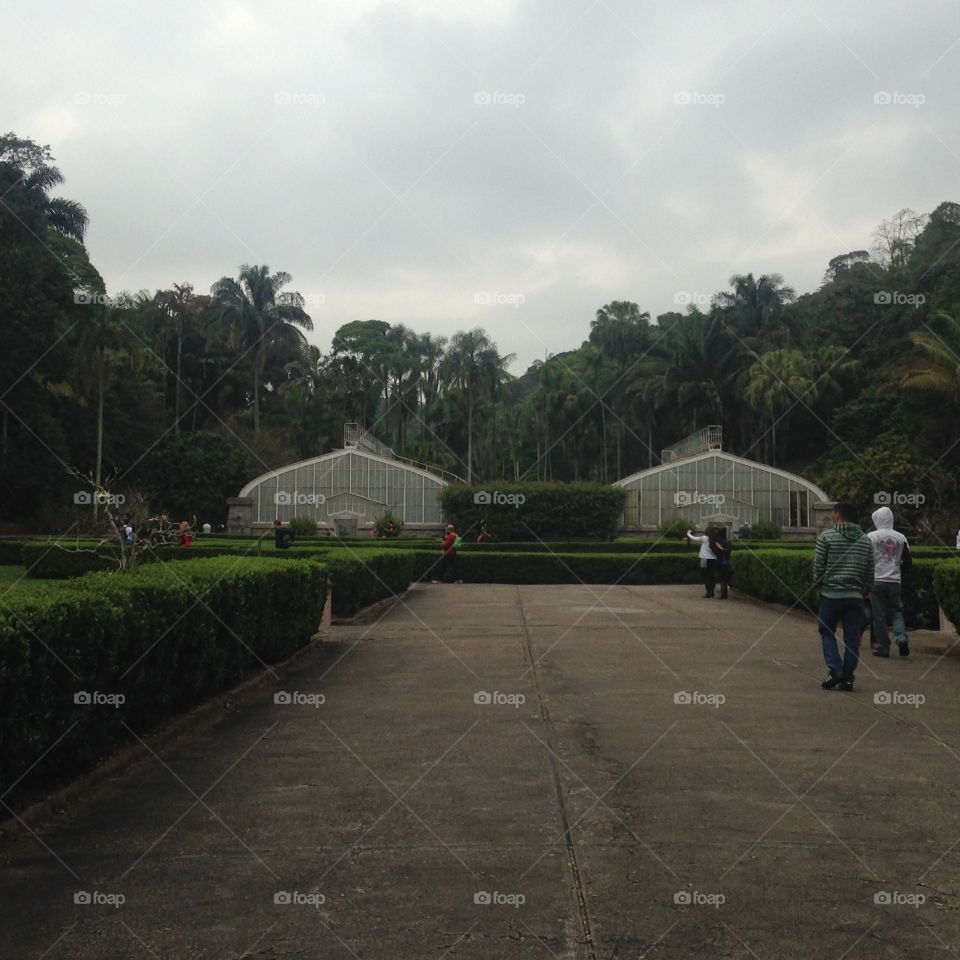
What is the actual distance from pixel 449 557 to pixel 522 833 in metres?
22.6

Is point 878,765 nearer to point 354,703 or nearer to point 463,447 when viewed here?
point 354,703

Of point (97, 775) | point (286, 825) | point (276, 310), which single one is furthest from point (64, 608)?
point (276, 310)

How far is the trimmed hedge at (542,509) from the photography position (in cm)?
4550

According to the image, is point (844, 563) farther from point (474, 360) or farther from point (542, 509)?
point (474, 360)

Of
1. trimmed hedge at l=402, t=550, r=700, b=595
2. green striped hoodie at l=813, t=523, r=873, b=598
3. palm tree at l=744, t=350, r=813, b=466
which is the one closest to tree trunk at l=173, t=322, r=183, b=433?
palm tree at l=744, t=350, r=813, b=466

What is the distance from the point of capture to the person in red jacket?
26297mm

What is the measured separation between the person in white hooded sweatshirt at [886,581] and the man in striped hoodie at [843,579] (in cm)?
206

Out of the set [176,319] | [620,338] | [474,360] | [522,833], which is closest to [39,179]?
[176,319]

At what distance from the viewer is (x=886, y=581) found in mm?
11539

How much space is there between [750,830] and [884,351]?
211 feet

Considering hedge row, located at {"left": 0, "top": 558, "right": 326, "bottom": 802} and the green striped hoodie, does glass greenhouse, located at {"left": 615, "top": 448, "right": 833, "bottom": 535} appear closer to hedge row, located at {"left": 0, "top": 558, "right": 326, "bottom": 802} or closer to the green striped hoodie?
the green striped hoodie

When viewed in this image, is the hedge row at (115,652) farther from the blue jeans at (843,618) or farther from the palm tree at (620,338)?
the palm tree at (620,338)

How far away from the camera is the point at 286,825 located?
16.6 feet

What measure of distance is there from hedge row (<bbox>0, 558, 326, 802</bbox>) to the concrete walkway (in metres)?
0.34
